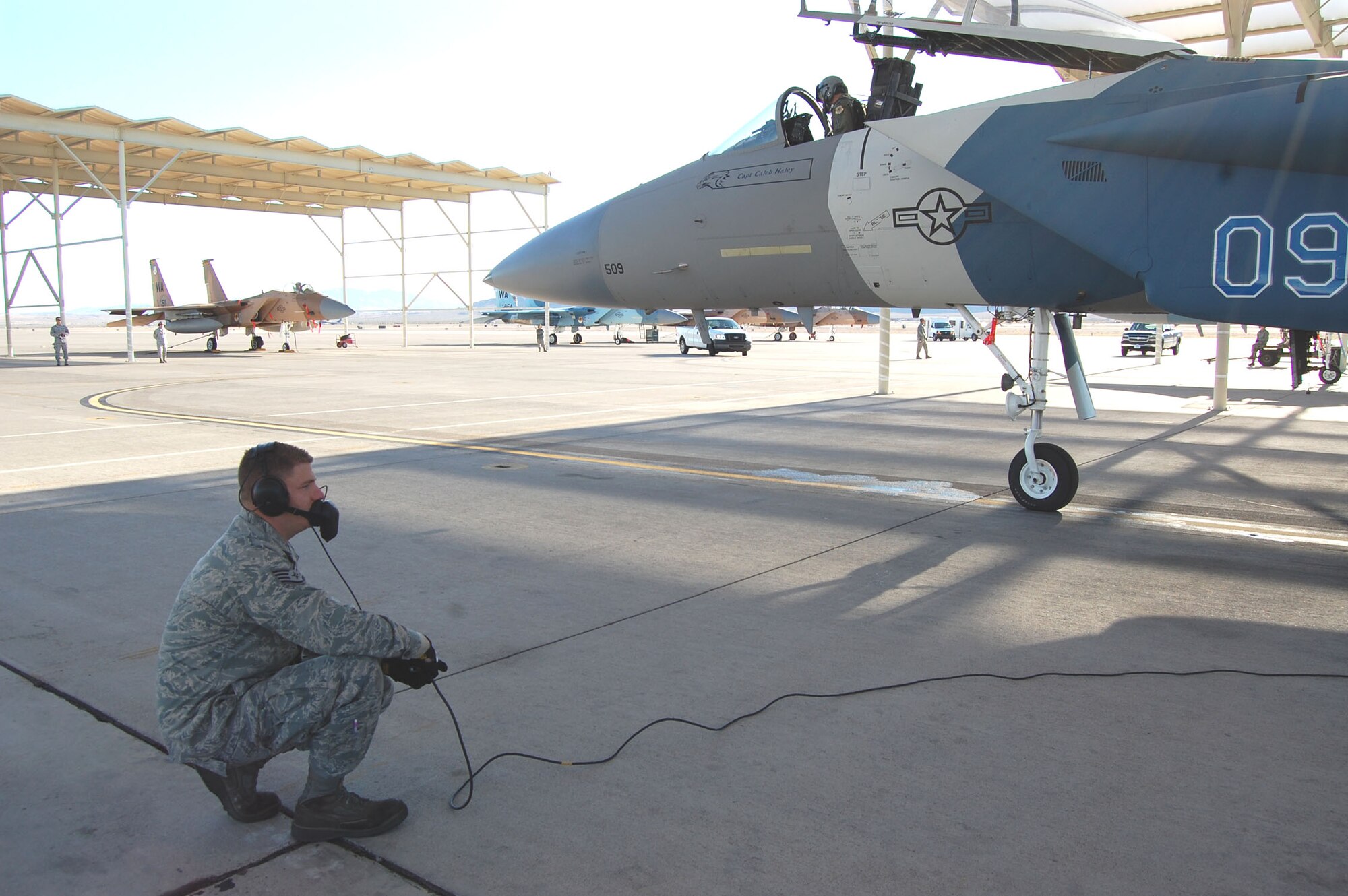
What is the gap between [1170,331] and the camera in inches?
1689

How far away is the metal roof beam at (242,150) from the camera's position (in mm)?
25578

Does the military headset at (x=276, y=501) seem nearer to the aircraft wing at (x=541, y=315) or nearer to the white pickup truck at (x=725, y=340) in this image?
the white pickup truck at (x=725, y=340)

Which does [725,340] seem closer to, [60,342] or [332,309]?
[332,309]

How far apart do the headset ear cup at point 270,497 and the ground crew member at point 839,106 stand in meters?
6.14

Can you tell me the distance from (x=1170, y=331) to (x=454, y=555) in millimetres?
44692

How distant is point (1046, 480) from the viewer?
777cm

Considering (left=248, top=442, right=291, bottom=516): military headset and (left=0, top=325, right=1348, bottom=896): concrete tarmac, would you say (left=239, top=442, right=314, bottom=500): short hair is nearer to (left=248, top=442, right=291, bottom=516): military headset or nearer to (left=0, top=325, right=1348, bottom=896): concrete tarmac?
(left=248, top=442, right=291, bottom=516): military headset

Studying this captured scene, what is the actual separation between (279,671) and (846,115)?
21.6ft

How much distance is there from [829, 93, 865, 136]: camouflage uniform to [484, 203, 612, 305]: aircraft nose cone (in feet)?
7.81

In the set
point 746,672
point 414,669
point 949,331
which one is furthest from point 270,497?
point 949,331

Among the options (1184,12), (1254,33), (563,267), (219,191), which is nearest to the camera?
(563,267)

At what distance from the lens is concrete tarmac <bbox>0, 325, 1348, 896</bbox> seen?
279cm

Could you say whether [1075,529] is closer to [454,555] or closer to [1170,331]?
[454,555]

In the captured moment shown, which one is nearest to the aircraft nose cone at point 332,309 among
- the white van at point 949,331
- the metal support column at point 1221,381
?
the metal support column at point 1221,381
